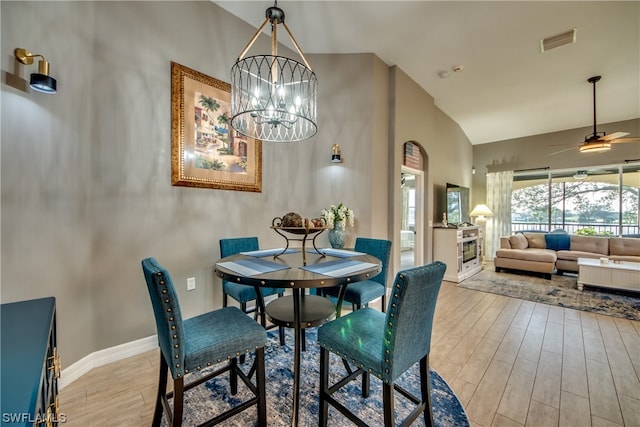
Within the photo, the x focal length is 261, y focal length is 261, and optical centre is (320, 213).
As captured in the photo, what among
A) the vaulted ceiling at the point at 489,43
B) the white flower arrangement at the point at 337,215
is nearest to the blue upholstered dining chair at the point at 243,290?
the white flower arrangement at the point at 337,215

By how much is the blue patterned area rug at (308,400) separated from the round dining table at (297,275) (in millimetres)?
203

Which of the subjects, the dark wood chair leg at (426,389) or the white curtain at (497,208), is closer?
the dark wood chair leg at (426,389)

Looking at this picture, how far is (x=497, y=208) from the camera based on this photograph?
684 centimetres

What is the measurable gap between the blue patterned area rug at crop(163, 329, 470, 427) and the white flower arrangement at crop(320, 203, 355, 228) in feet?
5.10

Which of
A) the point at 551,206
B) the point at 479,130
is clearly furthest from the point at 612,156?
the point at 479,130

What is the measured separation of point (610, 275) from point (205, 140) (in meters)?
5.92

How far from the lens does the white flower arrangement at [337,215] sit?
3.17 metres

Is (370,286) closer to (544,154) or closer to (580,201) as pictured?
(544,154)

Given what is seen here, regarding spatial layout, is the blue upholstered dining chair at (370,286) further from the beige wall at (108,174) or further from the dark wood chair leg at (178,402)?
the dark wood chair leg at (178,402)

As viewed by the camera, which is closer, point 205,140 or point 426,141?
point 205,140

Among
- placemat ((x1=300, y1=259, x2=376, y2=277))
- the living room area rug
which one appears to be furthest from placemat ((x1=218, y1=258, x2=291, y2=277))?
the living room area rug

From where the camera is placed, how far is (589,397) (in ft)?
5.78

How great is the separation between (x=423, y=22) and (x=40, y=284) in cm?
416

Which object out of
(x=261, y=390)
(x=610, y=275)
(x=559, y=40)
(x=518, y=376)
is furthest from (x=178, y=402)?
(x=610, y=275)
